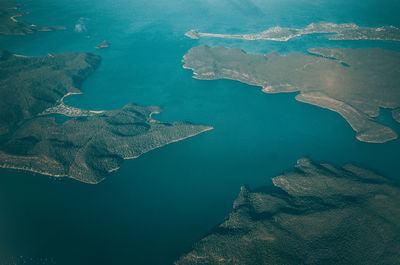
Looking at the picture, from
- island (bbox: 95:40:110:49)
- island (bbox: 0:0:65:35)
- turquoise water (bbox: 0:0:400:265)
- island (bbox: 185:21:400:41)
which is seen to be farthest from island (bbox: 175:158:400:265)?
island (bbox: 0:0:65:35)

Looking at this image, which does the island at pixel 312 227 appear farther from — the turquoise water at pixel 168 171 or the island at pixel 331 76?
the island at pixel 331 76

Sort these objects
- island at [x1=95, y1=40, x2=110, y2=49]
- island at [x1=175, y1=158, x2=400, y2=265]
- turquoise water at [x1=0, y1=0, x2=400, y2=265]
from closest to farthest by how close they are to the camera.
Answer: island at [x1=175, y1=158, x2=400, y2=265] < turquoise water at [x1=0, y1=0, x2=400, y2=265] < island at [x1=95, y1=40, x2=110, y2=49]

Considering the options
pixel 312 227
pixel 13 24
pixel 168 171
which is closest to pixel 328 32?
pixel 168 171

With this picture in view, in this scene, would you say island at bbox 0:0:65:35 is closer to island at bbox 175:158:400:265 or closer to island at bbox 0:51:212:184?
island at bbox 0:51:212:184

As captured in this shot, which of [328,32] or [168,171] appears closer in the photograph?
[168,171]

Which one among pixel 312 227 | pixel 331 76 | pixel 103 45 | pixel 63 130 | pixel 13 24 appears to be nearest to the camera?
pixel 312 227

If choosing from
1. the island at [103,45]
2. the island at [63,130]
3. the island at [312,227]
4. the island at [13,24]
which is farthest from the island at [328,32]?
the island at [312,227]

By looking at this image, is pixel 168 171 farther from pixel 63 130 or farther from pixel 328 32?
pixel 328 32
